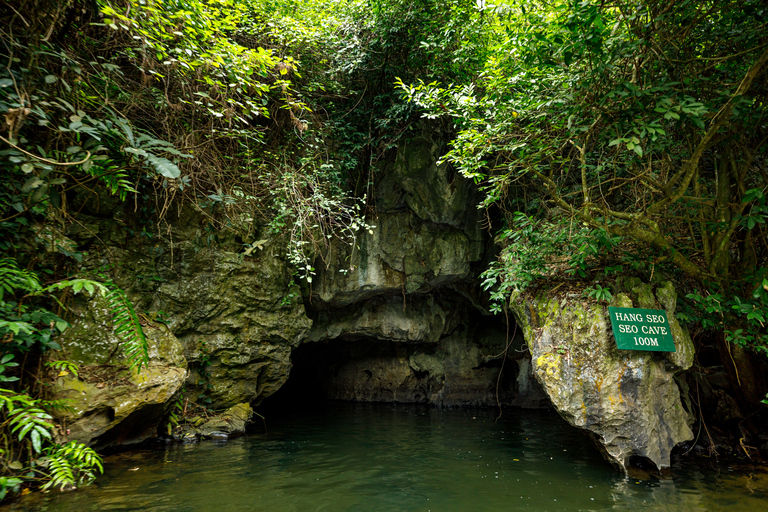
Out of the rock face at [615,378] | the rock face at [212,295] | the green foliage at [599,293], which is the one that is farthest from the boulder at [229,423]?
the green foliage at [599,293]

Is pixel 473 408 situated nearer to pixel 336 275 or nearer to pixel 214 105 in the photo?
pixel 336 275

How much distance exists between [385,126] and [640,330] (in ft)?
16.7

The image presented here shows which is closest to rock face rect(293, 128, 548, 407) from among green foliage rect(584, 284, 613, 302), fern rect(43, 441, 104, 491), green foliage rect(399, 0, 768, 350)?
green foliage rect(584, 284, 613, 302)

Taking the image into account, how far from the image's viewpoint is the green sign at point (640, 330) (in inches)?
169

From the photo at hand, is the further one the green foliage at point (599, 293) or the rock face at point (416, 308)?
the rock face at point (416, 308)

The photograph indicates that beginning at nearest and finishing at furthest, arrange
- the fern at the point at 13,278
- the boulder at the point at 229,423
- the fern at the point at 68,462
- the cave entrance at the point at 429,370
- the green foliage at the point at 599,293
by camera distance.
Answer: the fern at the point at 68,462 < the fern at the point at 13,278 < the green foliage at the point at 599,293 < the boulder at the point at 229,423 < the cave entrance at the point at 429,370

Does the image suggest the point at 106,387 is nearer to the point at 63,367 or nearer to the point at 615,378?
the point at 63,367

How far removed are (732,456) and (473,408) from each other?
603 centimetres

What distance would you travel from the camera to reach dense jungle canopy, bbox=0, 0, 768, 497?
3293 millimetres

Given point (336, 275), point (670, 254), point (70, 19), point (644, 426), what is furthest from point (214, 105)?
point (644, 426)

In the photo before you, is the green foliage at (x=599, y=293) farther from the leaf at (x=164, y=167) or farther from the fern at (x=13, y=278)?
the fern at (x=13, y=278)

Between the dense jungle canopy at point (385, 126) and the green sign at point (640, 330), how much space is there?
44 cm

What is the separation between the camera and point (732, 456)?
512cm

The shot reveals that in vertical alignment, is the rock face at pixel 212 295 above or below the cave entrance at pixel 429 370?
above
